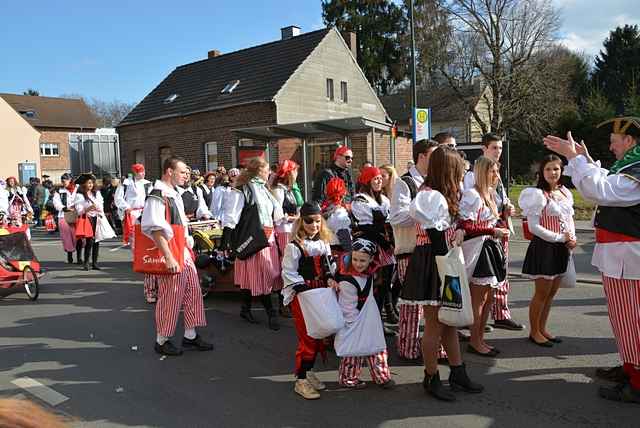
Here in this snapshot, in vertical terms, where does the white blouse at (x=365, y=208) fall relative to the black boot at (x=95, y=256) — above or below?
above

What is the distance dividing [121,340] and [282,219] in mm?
2331

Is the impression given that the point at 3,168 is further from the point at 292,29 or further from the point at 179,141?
the point at 292,29

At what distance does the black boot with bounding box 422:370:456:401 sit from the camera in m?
4.36

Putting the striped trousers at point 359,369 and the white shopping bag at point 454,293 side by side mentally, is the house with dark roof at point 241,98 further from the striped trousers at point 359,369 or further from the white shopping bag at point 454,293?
the white shopping bag at point 454,293

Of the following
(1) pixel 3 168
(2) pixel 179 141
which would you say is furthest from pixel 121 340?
(1) pixel 3 168

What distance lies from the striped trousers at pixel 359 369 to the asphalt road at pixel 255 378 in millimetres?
97

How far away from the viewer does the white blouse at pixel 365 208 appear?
6.19 m

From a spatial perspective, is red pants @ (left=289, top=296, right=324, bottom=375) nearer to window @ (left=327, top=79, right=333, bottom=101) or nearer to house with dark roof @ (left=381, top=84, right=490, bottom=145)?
window @ (left=327, top=79, right=333, bottom=101)

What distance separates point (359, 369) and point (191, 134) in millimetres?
24286

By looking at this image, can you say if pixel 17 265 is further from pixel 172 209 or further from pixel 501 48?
pixel 501 48

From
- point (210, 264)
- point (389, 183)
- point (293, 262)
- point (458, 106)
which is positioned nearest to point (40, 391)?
point (293, 262)

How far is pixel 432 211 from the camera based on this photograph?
4.14 meters

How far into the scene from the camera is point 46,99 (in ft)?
193

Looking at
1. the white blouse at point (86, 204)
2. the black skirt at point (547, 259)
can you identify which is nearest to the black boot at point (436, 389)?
the black skirt at point (547, 259)
